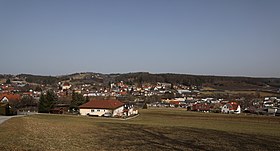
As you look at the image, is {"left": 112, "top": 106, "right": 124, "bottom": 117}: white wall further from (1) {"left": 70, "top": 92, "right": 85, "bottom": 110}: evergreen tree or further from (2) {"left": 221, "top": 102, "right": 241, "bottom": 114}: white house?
(2) {"left": 221, "top": 102, "right": 241, "bottom": 114}: white house

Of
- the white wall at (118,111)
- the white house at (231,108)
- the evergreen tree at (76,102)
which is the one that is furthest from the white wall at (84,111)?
the white house at (231,108)

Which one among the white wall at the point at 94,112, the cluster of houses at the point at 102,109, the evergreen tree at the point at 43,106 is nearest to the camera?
the evergreen tree at the point at 43,106

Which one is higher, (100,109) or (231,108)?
(100,109)

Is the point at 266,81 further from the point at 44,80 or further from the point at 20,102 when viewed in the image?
the point at 20,102

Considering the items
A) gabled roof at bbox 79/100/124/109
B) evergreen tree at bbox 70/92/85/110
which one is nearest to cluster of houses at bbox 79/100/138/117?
gabled roof at bbox 79/100/124/109

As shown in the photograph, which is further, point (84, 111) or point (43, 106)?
point (84, 111)

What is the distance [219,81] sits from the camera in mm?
188750

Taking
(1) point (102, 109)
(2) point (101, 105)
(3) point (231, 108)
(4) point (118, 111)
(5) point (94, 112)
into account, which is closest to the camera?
(1) point (102, 109)

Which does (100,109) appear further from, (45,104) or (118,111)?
(45,104)

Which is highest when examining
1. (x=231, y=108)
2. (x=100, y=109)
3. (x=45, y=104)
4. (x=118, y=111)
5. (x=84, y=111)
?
(x=45, y=104)

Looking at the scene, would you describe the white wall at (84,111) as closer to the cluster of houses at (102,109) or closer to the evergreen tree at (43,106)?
the cluster of houses at (102,109)

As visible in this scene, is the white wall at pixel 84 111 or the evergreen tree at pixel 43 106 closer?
the evergreen tree at pixel 43 106

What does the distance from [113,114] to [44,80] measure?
5399 inches

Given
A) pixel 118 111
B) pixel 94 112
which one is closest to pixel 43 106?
pixel 94 112
